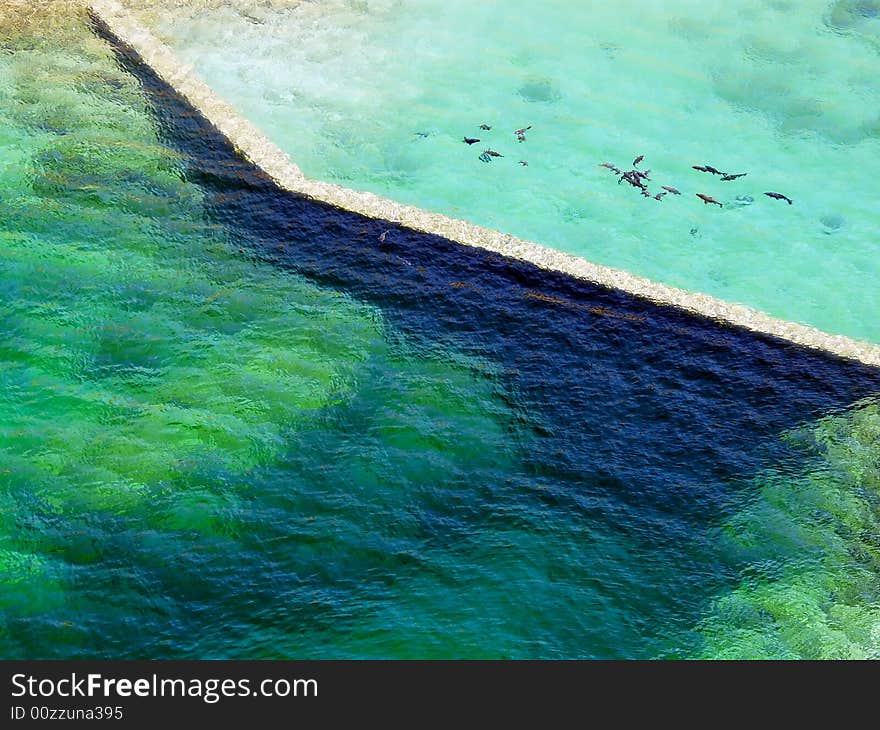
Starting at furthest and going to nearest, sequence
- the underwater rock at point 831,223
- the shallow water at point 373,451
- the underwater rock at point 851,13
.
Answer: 1. the underwater rock at point 851,13
2. the underwater rock at point 831,223
3. the shallow water at point 373,451

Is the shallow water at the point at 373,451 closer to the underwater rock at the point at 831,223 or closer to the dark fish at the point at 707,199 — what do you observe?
the dark fish at the point at 707,199

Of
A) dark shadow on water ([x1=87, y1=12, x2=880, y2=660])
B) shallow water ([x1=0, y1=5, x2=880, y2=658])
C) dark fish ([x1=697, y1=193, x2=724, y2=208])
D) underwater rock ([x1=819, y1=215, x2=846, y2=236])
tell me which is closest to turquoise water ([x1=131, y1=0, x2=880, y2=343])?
underwater rock ([x1=819, y1=215, x2=846, y2=236])

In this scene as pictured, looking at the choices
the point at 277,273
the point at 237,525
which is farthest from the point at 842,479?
the point at 277,273

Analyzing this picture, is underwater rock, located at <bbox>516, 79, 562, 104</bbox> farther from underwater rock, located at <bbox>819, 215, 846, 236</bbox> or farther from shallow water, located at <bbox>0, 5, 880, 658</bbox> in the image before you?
underwater rock, located at <bbox>819, 215, 846, 236</bbox>

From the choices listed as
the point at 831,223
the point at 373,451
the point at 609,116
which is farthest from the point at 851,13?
the point at 373,451

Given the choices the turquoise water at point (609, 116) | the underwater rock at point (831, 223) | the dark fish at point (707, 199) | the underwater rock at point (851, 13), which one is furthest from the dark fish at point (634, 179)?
the underwater rock at point (851, 13)
